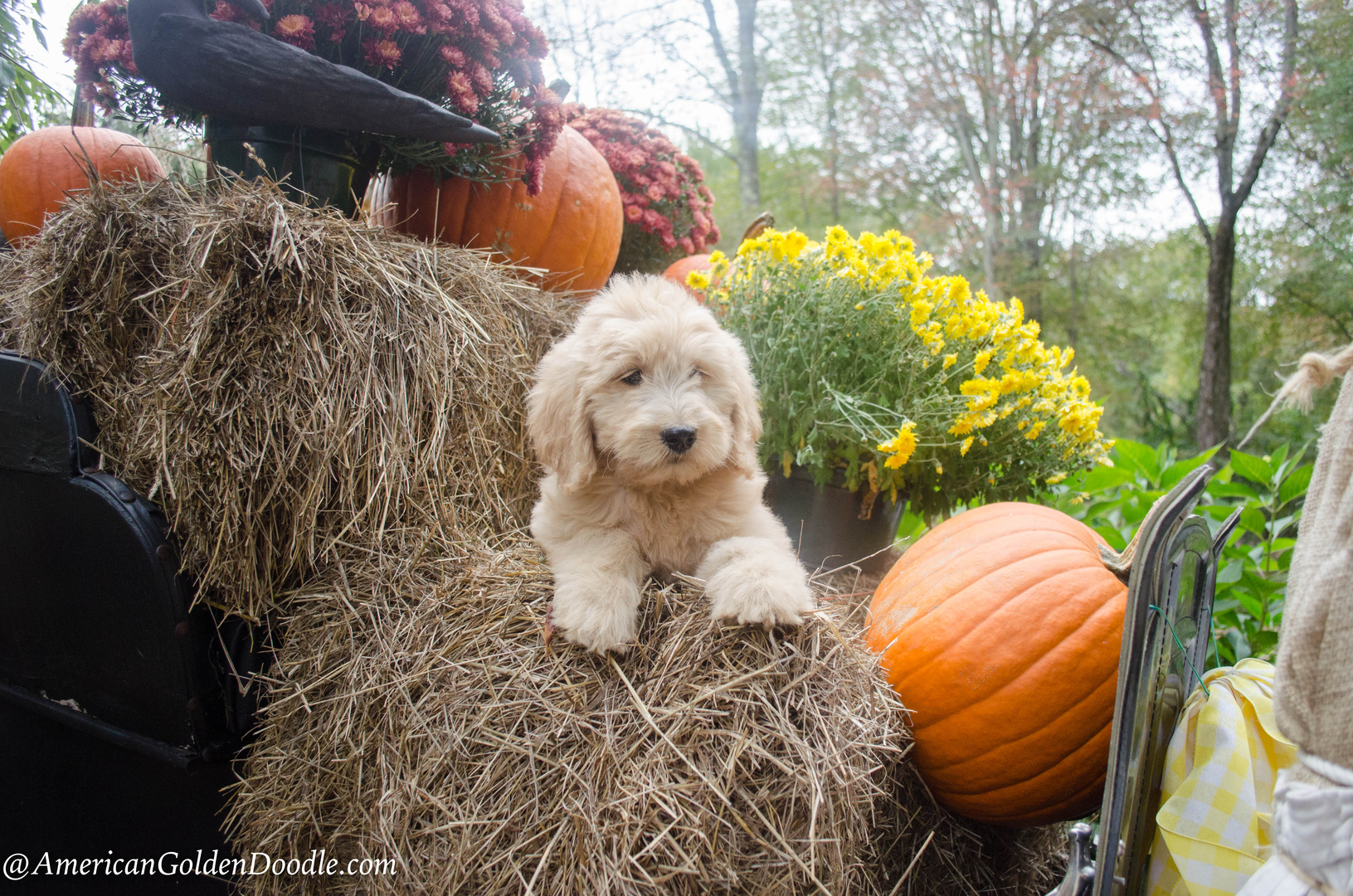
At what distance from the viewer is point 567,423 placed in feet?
7.20

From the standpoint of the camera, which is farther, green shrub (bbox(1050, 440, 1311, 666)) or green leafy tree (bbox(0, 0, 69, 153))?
green leafy tree (bbox(0, 0, 69, 153))

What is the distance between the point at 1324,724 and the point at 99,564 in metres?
3.09

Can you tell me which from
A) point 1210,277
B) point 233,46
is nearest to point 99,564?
point 233,46

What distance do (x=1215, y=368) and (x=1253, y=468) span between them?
425 centimetres

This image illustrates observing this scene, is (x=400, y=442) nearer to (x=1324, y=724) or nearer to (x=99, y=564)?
(x=99, y=564)

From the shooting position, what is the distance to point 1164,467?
3.98 metres

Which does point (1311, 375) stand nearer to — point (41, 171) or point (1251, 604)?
point (1251, 604)

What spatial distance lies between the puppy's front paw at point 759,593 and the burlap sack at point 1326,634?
3.38 ft

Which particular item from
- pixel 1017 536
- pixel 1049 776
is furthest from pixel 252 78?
pixel 1049 776

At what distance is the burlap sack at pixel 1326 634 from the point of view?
961 mm

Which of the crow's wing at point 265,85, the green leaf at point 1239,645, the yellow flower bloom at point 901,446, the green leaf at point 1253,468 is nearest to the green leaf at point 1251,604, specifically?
the green leaf at point 1239,645

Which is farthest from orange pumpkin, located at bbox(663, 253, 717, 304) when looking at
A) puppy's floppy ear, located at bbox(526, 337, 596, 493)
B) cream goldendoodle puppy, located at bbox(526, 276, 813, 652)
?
puppy's floppy ear, located at bbox(526, 337, 596, 493)

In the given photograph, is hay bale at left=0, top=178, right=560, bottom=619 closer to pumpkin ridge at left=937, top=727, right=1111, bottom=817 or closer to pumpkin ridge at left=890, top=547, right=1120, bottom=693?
pumpkin ridge at left=890, top=547, right=1120, bottom=693

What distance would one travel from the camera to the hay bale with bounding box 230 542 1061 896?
5.32 ft
